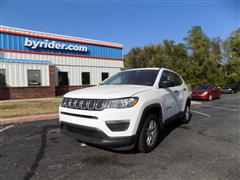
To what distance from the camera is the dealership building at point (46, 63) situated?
594 inches

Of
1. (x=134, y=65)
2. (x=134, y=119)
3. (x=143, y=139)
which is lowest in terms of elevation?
(x=143, y=139)

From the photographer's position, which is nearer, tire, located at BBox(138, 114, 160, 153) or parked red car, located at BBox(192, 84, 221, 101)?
tire, located at BBox(138, 114, 160, 153)

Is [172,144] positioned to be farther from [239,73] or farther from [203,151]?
[239,73]

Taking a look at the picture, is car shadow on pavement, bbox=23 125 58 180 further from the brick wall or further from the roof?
the roof

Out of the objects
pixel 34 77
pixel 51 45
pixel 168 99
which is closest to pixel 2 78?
pixel 34 77

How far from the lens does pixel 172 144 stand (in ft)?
14.9

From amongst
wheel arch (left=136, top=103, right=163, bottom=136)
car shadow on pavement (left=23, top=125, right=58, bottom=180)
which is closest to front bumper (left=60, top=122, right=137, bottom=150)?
wheel arch (left=136, top=103, right=163, bottom=136)

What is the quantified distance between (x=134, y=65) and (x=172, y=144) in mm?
32642

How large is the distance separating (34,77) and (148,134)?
14470mm

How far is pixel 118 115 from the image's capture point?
132 inches

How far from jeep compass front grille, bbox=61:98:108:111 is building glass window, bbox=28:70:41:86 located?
13.4 meters

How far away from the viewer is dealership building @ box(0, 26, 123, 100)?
15.1 metres

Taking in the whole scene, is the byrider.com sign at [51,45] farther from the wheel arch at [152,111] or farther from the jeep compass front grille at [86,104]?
the wheel arch at [152,111]

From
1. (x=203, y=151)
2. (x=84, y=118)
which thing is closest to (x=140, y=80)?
(x=84, y=118)
